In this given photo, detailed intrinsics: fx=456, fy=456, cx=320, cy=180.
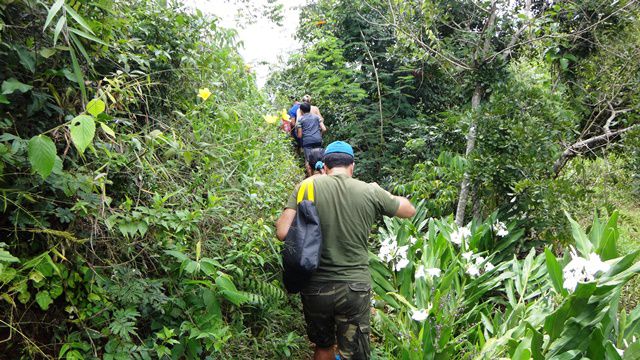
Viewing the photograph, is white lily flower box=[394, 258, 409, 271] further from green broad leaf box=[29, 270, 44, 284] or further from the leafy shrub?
green broad leaf box=[29, 270, 44, 284]

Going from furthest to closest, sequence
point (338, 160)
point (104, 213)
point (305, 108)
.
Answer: point (305, 108) → point (338, 160) → point (104, 213)

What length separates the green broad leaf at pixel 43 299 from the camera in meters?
1.94

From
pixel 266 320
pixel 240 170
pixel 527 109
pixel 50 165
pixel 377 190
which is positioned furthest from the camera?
pixel 527 109

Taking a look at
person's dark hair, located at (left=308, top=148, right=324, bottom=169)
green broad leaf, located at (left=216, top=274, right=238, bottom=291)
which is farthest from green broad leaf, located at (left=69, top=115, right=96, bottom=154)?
person's dark hair, located at (left=308, top=148, right=324, bottom=169)

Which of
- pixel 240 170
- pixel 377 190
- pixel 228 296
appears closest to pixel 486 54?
pixel 377 190

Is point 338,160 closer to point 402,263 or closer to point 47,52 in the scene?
point 402,263

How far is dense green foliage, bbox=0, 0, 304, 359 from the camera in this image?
192 centimetres

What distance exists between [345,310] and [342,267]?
0.28 meters

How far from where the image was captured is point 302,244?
291cm

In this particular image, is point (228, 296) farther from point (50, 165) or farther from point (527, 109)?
point (527, 109)

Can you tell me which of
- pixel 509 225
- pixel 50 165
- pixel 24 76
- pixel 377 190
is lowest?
pixel 509 225

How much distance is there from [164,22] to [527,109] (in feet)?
11.4

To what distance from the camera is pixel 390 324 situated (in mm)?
3646

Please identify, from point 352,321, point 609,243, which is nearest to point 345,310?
point 352,321
